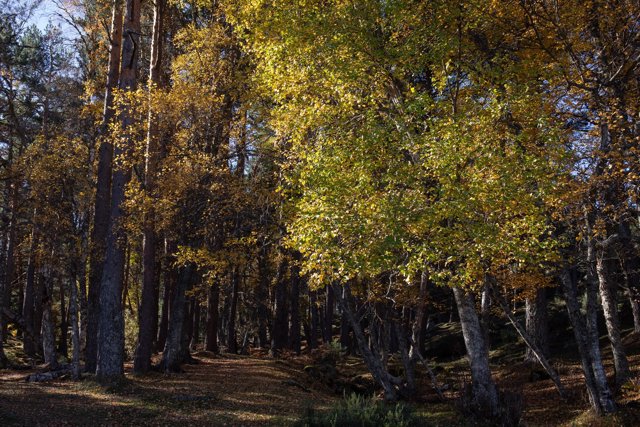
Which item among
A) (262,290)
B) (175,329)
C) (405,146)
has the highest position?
(405,146)

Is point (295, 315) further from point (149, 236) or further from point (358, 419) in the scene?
point (358, 419)

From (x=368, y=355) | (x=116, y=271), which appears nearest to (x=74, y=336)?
(x=116, y=271)

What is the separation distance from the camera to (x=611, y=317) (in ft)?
46.4

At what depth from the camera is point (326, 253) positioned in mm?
9938

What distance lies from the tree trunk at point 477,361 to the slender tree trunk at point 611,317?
128 inches

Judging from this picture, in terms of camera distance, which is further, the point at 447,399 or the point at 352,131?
the point at 447,399

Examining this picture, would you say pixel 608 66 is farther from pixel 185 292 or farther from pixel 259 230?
pixel 185 292

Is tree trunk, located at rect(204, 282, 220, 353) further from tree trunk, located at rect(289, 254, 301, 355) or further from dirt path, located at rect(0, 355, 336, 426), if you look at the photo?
dirt path, located at rect(0, 355, 336, 426)

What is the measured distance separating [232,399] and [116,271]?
5.20 metres

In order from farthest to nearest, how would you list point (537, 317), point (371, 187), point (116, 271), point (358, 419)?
point (537, 317) < point (116, 271) < point (371, 187) < point (358, 419)

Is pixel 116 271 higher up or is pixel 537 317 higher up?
pixel 116 271

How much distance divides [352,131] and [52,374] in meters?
13.7

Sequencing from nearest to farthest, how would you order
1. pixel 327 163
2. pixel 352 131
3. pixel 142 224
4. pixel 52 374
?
pixel 327 163, pixel 352 131, pixel 142 224, pixel 52 374

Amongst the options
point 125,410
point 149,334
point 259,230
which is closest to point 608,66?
point 259,230
